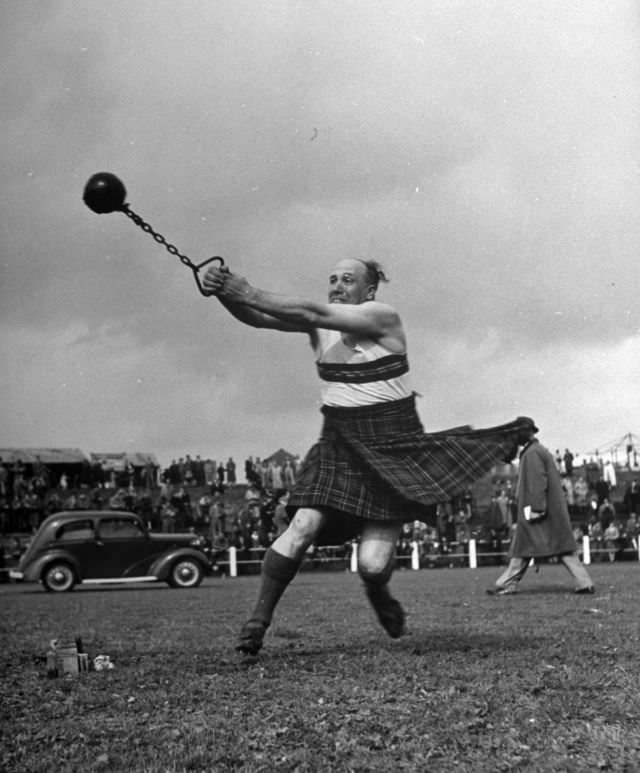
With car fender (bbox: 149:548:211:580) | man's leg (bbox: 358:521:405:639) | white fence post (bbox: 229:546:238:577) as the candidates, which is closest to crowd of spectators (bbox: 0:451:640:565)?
white fence post (bbox: 229:546:238:577)

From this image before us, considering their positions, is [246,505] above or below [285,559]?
above

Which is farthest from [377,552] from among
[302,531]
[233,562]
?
[233,562]

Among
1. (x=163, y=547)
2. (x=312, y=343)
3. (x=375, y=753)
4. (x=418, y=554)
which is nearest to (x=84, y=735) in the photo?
(x=375, y=753)

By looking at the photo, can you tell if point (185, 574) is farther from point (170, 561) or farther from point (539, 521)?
point (539, 521)

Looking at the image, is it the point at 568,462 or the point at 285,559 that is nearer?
the point at 285,559

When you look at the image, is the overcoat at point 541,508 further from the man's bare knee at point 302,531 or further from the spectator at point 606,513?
the spectator at point 606,513

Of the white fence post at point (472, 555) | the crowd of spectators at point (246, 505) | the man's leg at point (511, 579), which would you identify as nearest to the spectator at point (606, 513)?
the crowd of spectators at point (246, 505)

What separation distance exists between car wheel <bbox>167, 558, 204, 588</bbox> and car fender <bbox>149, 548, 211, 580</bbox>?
2.9 inches

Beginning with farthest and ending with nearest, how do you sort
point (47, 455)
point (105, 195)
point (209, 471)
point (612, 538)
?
point (47, 455) → point (209, 471) → point (612, 538) → point (105, 195)

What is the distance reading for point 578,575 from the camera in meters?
11.2

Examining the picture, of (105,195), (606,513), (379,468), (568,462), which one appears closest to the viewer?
(105,195)

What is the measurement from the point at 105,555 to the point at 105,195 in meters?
14.8

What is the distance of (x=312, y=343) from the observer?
5723mm

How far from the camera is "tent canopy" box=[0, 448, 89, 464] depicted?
33031 millimetres
